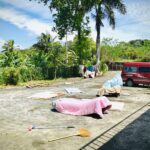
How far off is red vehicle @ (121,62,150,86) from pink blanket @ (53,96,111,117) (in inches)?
475

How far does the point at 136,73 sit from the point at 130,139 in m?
15.9

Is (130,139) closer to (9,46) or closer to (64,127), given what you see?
(64,127)

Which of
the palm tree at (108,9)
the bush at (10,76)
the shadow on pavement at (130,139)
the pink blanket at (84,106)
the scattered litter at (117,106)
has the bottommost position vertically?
the shadow on pavement at (130,139)

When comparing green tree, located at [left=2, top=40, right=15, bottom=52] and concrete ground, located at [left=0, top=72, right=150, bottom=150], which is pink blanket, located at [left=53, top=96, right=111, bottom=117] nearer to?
concrete ground, located at [left=0, top=72, right=150, bottom=150]

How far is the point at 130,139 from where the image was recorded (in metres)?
10.2

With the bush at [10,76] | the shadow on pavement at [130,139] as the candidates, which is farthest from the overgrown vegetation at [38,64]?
the shadow on pavement at [130,139]

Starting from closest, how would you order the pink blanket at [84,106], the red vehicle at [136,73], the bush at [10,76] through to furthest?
the pink blanket at [84,106], the red vehicle at [136,73], the bush at [10,76]

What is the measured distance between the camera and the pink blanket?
44.2 feet

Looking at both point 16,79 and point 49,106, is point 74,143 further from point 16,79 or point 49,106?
point 16,79

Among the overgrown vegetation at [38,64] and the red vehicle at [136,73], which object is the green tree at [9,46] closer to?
the overgrown vegetation at [38,64]

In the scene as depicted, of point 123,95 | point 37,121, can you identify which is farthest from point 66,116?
point 123,95

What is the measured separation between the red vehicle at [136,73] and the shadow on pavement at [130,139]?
13.1 metres

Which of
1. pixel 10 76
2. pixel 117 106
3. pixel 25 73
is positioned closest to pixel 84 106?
pixel 117 106

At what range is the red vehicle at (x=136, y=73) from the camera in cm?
2505
